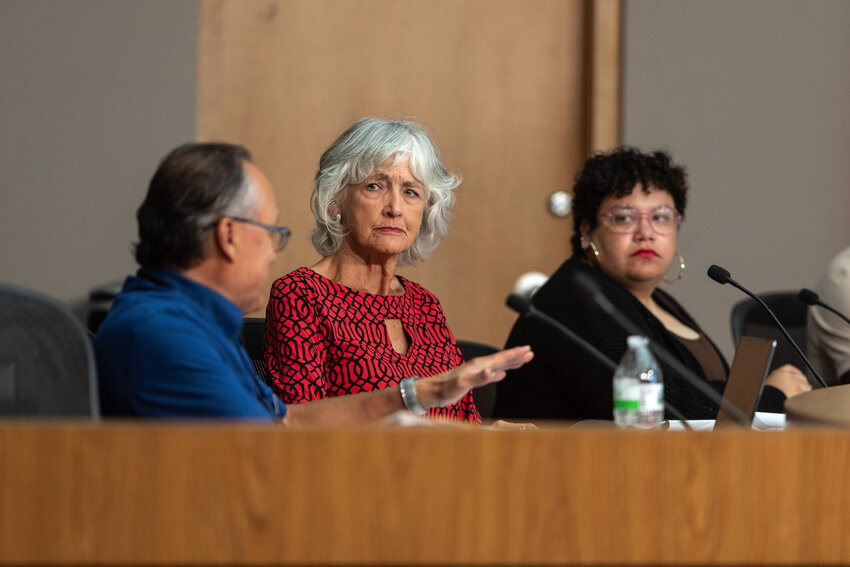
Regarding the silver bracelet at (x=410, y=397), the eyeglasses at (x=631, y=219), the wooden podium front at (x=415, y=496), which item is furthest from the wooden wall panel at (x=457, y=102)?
the wooden podium front at (x=415, y=496)

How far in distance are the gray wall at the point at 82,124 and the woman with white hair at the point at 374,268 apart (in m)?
1.38

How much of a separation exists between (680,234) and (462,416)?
181 centimetres

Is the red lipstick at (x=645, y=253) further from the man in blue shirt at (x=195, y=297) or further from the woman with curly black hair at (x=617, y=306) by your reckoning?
the man in blue shirt at (x=195, y=297)

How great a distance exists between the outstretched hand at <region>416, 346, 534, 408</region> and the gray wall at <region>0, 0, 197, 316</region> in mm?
2059

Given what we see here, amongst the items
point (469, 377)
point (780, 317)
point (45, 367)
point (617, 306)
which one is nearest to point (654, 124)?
point (780, 317)

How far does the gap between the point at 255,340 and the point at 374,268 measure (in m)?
0.33

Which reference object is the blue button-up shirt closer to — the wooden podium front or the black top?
the wooden podium front

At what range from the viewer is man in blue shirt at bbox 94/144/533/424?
4.07 feet

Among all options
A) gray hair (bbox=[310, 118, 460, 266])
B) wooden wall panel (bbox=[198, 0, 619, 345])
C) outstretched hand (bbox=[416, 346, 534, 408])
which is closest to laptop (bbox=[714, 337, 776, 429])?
outstretched hand (bbox=[416, 346, 534, 408])

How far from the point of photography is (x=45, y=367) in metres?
1.15

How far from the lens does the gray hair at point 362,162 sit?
2.25 meters

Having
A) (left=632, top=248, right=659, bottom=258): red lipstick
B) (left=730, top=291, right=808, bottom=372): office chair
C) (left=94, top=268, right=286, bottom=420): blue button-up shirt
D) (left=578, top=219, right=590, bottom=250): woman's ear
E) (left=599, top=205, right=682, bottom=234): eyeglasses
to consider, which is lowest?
(left=730, top=291, right=808, bottom=372): office chair

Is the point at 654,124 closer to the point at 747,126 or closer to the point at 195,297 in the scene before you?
the point at 747,126

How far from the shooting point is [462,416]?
221 cm
